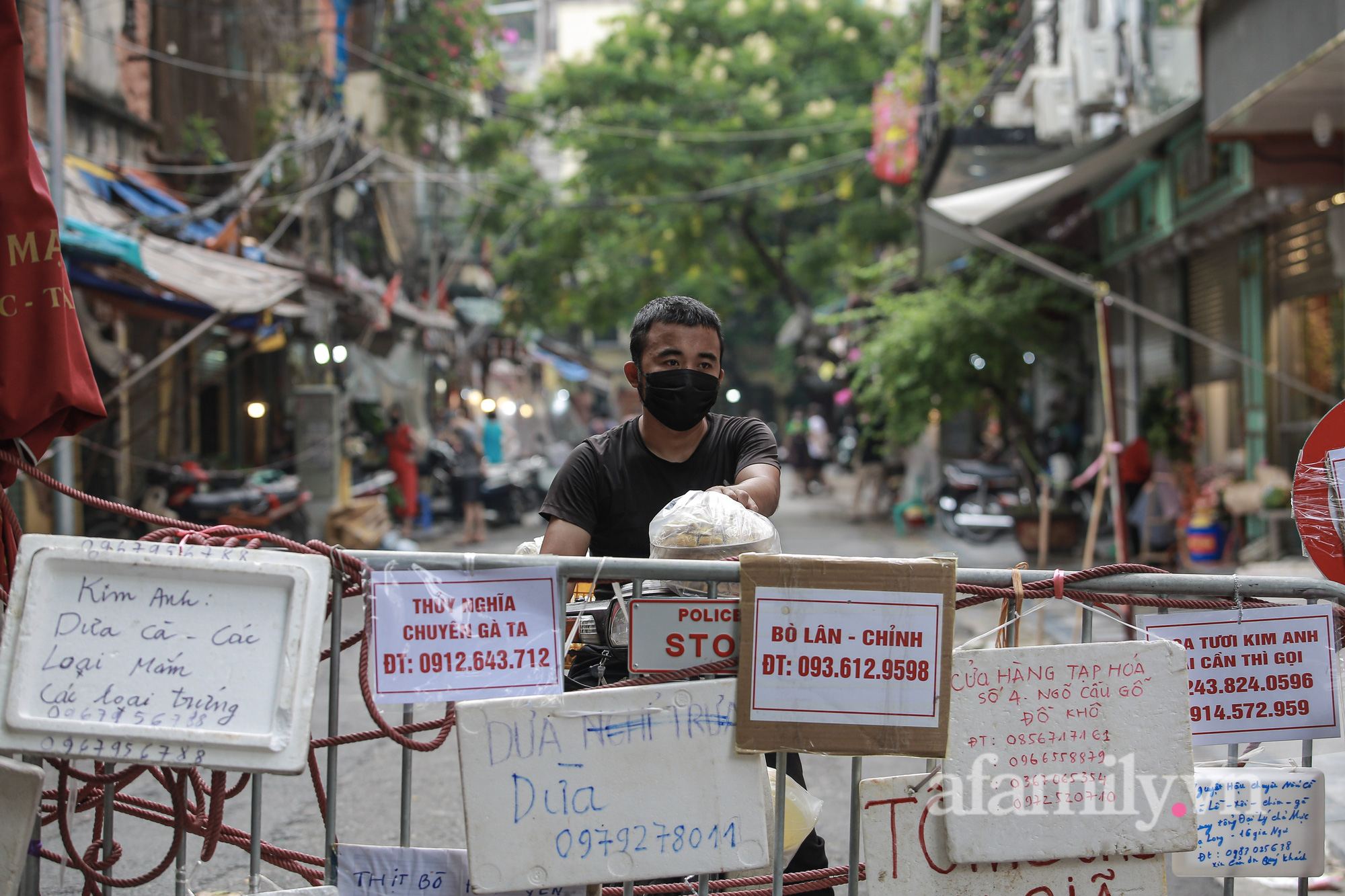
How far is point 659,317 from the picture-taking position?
286 cm

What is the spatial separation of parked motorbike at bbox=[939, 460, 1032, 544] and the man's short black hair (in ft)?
37.4

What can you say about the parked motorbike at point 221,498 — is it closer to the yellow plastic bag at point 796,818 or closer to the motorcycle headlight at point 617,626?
the motorcycle headlight at point 617,626

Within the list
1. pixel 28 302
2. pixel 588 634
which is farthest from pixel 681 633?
pixel 28 302

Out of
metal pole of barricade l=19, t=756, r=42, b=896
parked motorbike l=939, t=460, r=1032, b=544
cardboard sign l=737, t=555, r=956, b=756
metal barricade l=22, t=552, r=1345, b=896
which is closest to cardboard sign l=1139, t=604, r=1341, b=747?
metal barricade l=22, t=552, r=1345, b=896

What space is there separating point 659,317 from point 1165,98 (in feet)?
27.9

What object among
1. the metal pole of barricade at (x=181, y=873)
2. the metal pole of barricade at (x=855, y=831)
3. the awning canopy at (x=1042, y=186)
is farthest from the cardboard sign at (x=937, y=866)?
the awning canopy at (x=1042, y=186)

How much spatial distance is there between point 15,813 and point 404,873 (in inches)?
29.9

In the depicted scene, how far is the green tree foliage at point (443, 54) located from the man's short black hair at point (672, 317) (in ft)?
54.6

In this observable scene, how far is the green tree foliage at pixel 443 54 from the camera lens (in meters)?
17.7

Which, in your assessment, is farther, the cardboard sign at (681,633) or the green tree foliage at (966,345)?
the green tree foliage at (966,345)

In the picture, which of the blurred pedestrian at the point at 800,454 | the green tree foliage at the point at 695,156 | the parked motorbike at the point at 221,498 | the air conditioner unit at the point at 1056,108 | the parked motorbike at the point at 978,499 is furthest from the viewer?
the blurred pedestrian at the point at 800,454

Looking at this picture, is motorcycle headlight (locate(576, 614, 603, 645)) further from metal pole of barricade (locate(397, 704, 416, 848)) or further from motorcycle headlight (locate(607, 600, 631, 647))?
metal pole of barricade (locate(397, 704, 416, 848))

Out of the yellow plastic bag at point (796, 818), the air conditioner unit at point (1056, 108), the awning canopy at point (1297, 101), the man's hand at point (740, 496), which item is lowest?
the yellow plastic bag at point (796, 818)

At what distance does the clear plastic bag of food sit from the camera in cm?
227
